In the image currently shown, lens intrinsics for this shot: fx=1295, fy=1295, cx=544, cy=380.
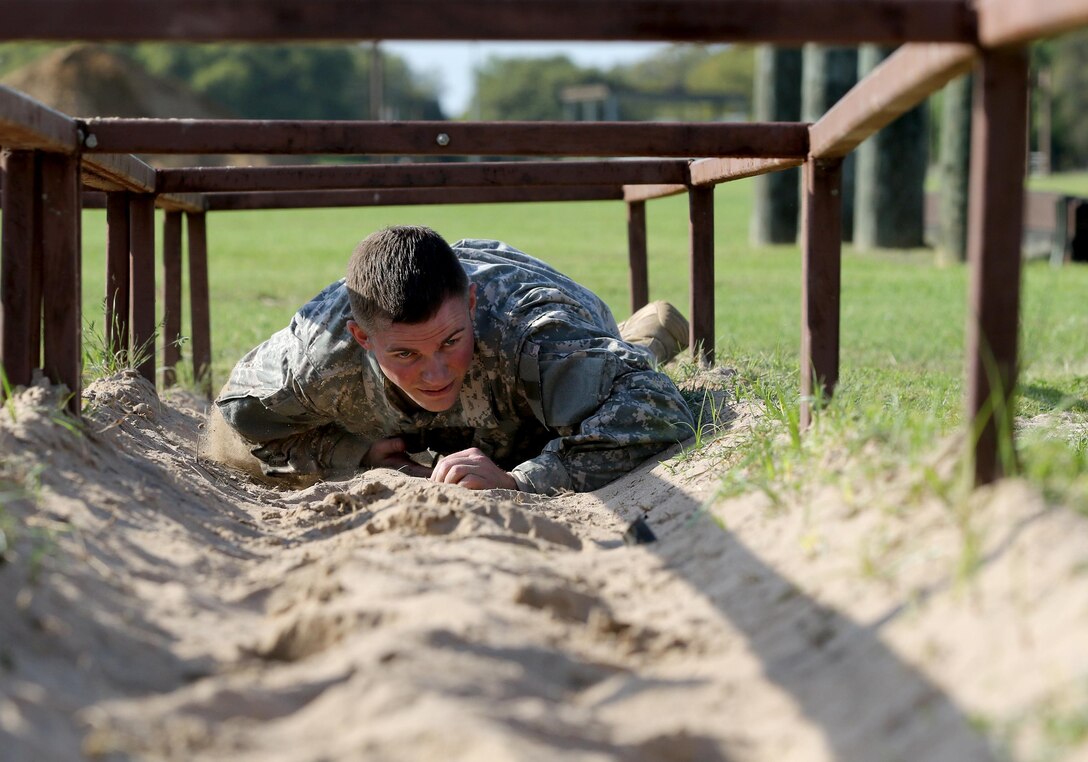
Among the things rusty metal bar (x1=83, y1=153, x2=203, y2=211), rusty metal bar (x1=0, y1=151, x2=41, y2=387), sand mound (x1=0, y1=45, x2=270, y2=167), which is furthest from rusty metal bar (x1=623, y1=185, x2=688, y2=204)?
sand mound (x1=0, y1=45, x2=270, y2=167)

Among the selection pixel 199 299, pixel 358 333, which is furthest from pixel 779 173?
pixel 358 333

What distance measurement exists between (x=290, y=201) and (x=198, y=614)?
3949 mm

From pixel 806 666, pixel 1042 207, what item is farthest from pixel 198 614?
pixel 1042 207

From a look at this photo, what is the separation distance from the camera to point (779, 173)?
669 inches

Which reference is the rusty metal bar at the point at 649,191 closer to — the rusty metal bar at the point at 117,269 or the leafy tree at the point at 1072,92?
the rusty metal bar at the point at 117,269

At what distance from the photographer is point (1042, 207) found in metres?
15.5

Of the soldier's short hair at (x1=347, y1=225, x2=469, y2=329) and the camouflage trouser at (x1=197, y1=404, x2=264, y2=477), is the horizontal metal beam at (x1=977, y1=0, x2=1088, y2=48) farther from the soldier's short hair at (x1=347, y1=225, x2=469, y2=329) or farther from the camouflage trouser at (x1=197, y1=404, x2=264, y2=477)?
the camouflage trouser at (x1=197, y1=404, x2=264, y2=477)

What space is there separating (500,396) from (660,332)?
152 centimetres

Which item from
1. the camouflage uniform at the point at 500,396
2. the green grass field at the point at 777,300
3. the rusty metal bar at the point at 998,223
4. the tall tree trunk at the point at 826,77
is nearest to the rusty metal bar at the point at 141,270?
the camouflage uniform at the point at 500,396

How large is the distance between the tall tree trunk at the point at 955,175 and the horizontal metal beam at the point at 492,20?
40.9ft

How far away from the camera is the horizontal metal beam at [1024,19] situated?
75.8 inches

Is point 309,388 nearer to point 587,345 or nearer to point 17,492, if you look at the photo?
point 587,345

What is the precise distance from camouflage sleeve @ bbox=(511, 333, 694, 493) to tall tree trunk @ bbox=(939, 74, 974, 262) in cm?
1096

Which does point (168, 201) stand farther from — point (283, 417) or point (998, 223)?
point (998, 223)
